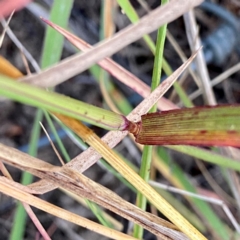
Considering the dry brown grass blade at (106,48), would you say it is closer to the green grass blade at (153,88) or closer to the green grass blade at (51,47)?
the green grass blade at (153,88)

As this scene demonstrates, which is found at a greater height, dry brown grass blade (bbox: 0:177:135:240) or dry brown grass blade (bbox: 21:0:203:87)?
dry brown grass blade (bbox: 21:0:203:87)

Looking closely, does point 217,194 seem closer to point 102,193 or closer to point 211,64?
point 211,64

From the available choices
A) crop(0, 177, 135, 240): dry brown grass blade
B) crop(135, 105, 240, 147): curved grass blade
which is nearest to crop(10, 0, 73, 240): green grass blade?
crop(0, 177, 135, 240): dry brown grass blade

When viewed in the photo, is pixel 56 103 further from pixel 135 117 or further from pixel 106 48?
pixel 135 117

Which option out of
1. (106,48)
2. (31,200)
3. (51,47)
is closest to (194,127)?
(106,48)

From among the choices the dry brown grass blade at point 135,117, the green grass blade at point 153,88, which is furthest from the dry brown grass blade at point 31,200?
the green grass blade at point 153,88

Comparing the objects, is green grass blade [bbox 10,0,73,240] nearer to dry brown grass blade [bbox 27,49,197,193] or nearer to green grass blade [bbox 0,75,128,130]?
dry brown grass blade [bbox 27,49,197,193]

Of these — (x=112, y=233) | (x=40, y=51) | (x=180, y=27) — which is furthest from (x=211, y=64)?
(x=112, y=233)
